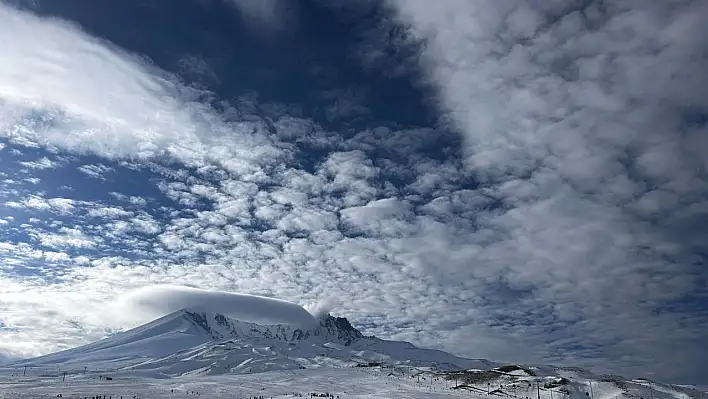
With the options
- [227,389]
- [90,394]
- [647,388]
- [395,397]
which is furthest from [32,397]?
[647,388]

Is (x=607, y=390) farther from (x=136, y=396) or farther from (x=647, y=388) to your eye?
(x=136, y=396)

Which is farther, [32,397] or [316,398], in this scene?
[316,398]

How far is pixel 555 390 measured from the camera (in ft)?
480

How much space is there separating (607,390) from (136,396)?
12488cm

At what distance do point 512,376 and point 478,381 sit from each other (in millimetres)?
15312

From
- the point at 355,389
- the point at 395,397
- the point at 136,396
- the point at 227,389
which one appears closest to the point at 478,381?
the point at 355,389

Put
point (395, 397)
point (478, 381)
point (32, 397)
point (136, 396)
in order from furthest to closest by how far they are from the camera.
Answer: point (478, 381), point (395, 397), point (136, 396), point (32, 397)

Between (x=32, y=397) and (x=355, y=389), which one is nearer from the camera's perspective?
(x=32, y=397)

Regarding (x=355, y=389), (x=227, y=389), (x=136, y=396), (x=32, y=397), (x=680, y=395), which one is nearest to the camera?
(x=32, y=397)

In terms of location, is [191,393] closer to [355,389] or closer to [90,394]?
[90,394]

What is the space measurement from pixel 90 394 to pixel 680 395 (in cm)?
14976

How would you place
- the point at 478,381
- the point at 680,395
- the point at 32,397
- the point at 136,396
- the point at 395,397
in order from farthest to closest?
the point at 478,381
the point at 680,395
the point at 395,397
the point at 136,396
the point at 32,397

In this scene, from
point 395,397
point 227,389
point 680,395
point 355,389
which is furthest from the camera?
point 680,395

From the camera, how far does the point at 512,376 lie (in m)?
179
